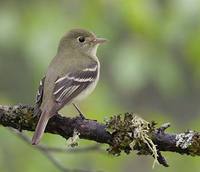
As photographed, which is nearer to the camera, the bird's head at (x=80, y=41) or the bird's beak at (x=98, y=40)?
the bird's beak at (x=98, y=40)

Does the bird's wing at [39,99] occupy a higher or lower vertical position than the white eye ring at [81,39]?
lower

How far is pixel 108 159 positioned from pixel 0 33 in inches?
46.0

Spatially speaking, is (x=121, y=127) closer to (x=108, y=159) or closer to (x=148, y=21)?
(x=148, y=21)

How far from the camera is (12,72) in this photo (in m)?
8.46

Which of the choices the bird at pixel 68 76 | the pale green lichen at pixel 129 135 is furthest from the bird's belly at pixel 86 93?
the pale green lichen at pixel 129 135

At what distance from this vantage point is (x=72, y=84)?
532 centimetres

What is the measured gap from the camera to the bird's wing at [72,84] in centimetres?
514

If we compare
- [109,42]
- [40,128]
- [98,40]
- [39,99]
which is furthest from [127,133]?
[98,40]

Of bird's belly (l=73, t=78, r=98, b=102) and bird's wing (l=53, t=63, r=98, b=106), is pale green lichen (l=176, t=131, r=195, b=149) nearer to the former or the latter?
bird's wing (l=53, t=63, r=98, b=106)

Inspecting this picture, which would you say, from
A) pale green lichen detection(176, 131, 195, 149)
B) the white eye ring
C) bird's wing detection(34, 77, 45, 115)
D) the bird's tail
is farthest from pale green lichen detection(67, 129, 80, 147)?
the white eye ring

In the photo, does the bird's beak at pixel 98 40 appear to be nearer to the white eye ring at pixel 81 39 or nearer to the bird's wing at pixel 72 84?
the white eye ring at pixel 81 39

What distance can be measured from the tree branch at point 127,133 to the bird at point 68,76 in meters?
0.13

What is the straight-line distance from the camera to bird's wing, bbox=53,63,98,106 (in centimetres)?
514

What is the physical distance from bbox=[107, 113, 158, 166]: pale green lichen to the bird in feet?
1.38
